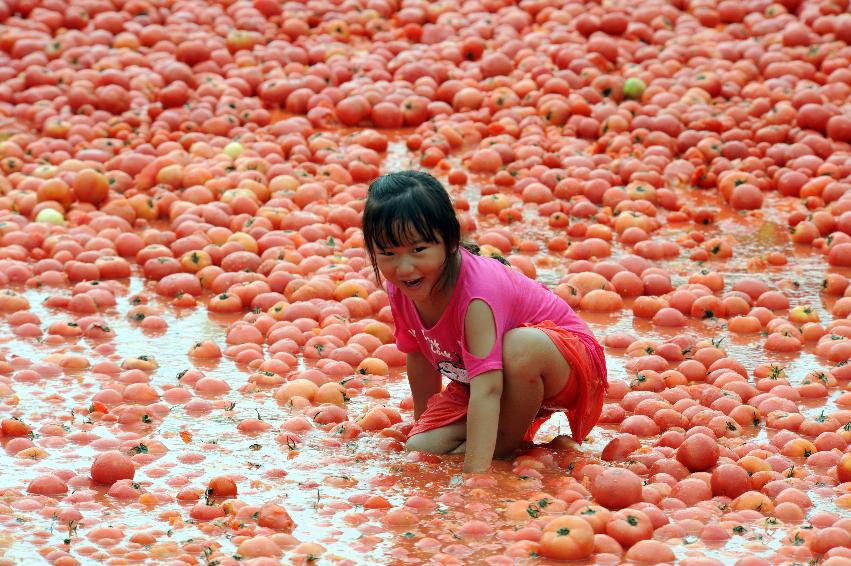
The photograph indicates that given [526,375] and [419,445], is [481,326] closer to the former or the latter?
[526,375]

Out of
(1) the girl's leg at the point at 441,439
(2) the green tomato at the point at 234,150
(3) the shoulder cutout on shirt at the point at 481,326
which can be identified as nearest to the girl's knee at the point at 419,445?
(1) the girl's leg at the point at 441,439

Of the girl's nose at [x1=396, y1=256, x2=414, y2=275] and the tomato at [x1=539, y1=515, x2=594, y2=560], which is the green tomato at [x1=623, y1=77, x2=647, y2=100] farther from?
the tomato at [x1=539, y1=515, x2=594, y2=560]

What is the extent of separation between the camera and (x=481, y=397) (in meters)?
3.94

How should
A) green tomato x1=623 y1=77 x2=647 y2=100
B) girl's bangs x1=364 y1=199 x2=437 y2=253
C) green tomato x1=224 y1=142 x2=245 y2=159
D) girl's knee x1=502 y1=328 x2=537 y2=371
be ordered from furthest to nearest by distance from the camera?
green tomato x1=623 y1=77 x2=647 y2=100 → green tomato x1=224 y1=142 x2=245 y2=159 → girl's knee x1=502 y1=328 x2=537 y2=371 → girl's bangs x1=364 y1=199 x2=437 y2=253

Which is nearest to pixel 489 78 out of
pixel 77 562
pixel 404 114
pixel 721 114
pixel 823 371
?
pixel 404 114

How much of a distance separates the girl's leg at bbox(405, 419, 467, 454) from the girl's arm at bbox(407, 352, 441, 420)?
0.80 feet

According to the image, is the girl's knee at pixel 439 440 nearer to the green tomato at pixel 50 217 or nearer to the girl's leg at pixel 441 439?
the girl's leg at pixel 441 439

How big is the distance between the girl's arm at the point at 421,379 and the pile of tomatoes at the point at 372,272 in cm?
15

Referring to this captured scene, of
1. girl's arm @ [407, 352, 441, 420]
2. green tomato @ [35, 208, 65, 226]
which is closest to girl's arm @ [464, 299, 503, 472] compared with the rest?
girl's arm @ [407, 352, 441, 420]

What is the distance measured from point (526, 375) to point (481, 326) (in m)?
0.24

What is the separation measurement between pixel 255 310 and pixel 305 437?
159 cm

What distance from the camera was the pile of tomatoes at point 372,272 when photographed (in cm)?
368

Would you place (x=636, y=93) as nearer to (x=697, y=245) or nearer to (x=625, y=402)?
(x=697, y=245)

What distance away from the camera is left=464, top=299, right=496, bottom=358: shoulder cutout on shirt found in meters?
3.98
